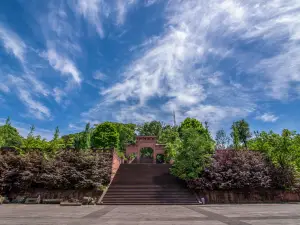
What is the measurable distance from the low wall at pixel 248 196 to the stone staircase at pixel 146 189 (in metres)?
1.29

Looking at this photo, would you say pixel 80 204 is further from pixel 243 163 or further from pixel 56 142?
pixel 243 163

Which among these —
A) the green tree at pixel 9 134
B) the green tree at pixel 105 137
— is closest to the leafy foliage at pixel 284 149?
the green tree at pixel 105 137

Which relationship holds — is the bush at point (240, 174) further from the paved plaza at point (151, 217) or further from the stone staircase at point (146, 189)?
the paved plaza at point (151, 217)

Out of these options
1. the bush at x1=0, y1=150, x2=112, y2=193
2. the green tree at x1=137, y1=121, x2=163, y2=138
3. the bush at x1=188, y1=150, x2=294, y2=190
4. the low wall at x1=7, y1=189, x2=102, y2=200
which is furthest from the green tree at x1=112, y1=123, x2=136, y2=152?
the bush at x1=188, y1=150, x2=294, y2=190

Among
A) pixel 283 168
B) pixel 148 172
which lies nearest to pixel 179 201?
pixel 148 172

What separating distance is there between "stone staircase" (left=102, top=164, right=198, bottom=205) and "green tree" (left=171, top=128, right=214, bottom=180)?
3.83 feet

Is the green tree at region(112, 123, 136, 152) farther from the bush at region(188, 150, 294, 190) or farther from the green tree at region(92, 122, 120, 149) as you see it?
the bush at region(188, 150, 294, 190)

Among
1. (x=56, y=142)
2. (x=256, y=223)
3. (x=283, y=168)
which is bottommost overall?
(x=256, y=223)

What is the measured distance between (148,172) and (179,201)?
5238mm

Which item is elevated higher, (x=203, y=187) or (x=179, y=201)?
(x=203, y=187)

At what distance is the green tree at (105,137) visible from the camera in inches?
1299

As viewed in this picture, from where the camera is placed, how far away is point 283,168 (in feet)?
47.7

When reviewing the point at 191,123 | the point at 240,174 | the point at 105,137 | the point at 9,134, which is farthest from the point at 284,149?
the point at 9,134

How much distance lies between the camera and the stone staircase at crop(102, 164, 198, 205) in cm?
1205
